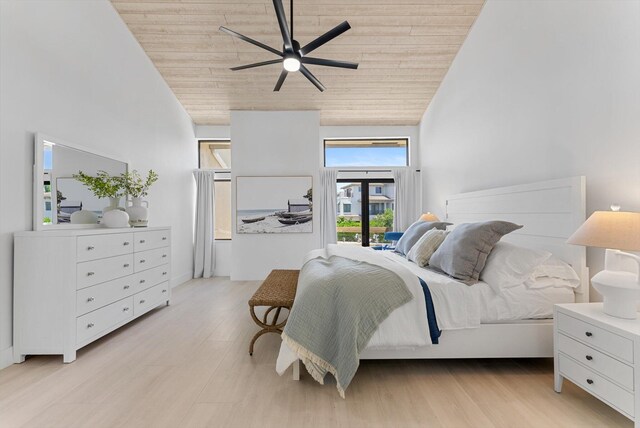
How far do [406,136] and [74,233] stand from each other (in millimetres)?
5068

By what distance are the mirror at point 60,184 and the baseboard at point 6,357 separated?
0.91m

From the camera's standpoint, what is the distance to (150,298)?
337cm

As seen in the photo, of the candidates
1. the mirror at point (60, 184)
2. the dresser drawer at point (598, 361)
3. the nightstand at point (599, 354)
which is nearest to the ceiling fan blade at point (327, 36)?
the mirror at point (60, 184)

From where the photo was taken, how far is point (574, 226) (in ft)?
7.17

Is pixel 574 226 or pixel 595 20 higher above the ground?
pixel 595 20

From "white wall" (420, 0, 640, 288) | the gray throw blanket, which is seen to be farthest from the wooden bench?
"white wall" (420, 0, 640, 288)

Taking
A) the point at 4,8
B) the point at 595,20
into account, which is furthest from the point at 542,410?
the point at 4,8

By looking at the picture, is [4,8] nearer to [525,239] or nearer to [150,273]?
[150,273]

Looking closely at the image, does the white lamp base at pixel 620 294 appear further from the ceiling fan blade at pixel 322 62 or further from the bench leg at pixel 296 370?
the ceiling fan blade at pixel 322 62

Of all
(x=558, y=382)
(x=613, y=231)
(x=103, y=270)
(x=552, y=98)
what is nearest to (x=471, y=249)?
(x=613, y=231)

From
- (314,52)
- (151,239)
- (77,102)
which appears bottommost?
(151,239)

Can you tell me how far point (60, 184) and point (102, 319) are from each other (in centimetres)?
125

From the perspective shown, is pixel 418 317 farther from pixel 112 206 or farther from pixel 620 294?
pixel 112 206

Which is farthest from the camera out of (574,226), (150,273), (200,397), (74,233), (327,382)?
(150,273)
